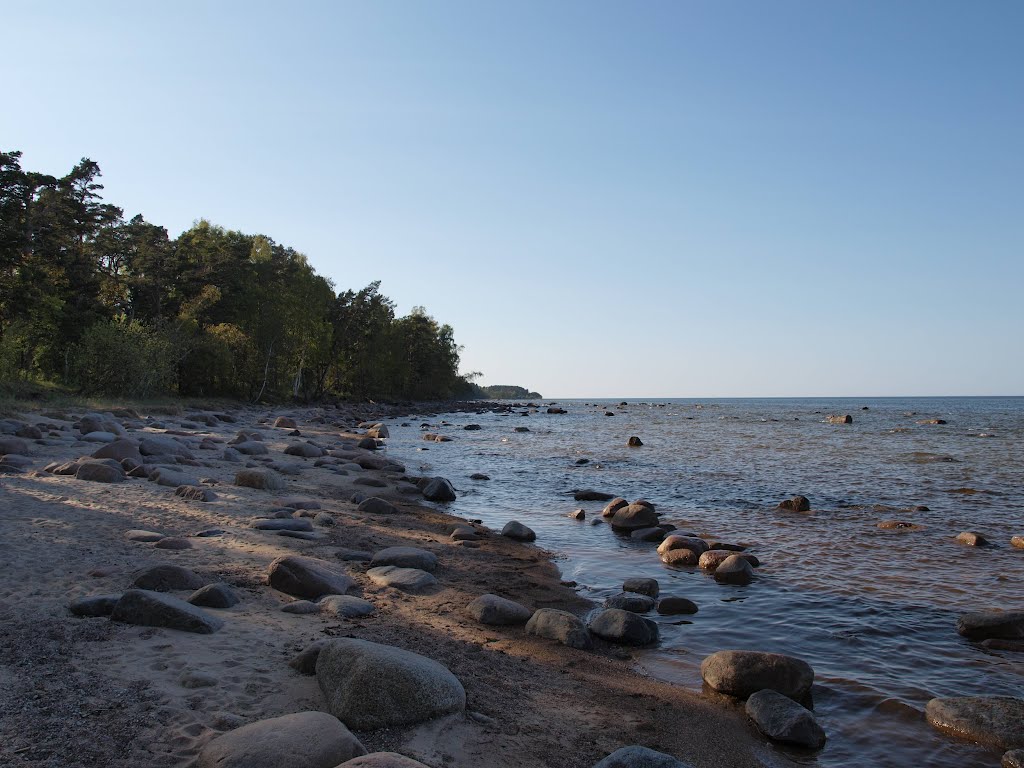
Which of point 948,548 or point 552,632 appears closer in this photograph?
point 552,632

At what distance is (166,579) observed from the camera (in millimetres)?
6605

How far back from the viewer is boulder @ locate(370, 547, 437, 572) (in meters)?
9.32

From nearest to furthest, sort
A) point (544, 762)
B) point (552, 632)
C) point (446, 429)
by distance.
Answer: point (544, 762), point (552, 632), point (446, 429)

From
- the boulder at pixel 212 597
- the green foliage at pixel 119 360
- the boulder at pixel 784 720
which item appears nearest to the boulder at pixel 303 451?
the boulder at pixel 212 597

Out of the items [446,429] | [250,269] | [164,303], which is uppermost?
[250,269]

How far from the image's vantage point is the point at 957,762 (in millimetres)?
5141

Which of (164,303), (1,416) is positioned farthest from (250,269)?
(1,416)

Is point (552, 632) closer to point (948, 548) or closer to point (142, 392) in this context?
point (948, 548)

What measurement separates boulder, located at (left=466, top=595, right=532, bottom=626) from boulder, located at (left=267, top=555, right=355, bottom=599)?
164 centimetres

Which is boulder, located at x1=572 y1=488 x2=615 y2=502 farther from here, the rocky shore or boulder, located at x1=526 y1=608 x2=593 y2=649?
boulder, located at x1=526 y1=608 x2=593 y2=649

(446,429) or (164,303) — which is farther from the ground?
(164,303)

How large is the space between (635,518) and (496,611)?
22.6 feet

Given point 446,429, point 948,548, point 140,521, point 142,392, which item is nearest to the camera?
point 140,521

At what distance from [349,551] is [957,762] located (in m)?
7.75
